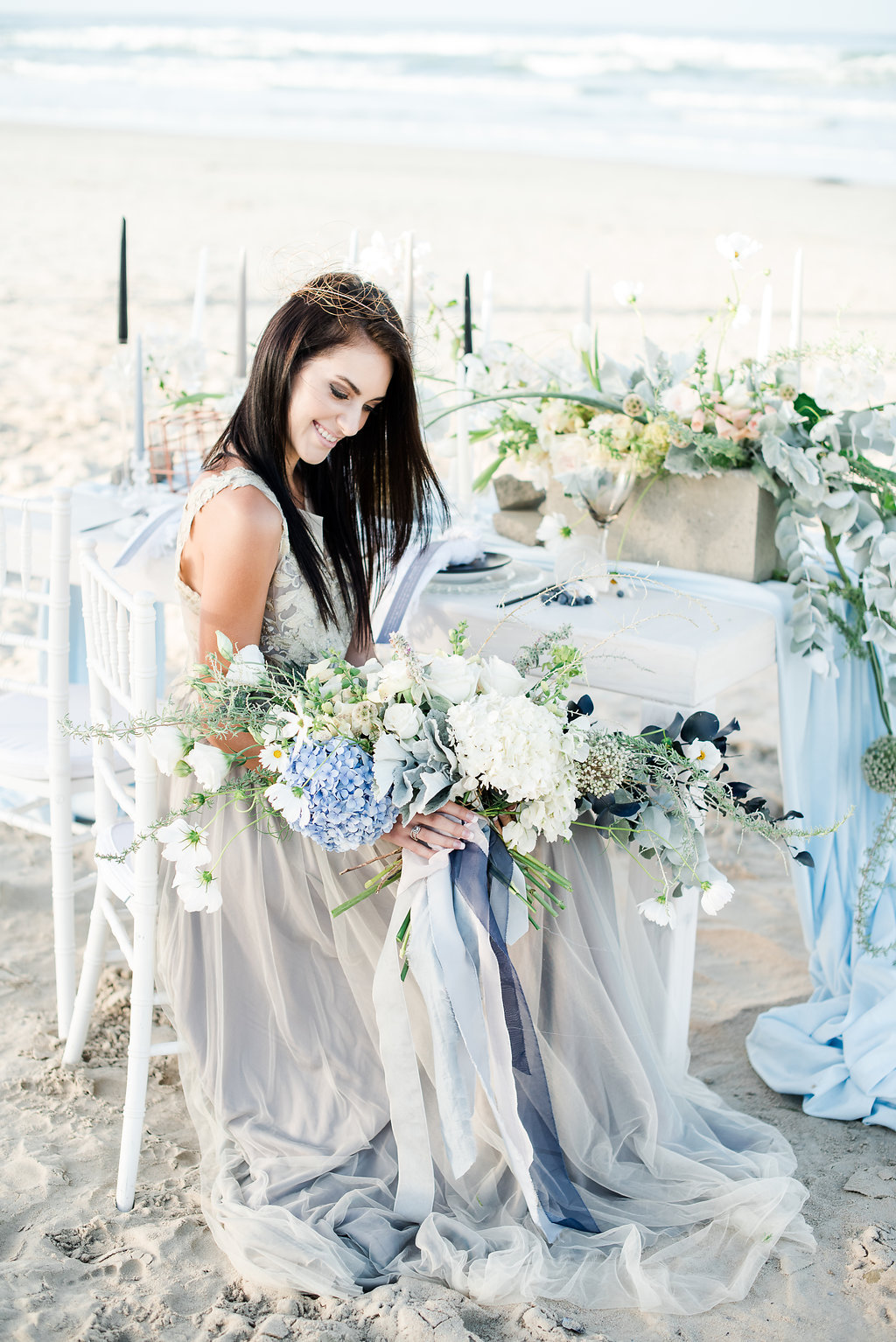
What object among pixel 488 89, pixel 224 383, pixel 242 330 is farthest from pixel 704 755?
pixel 488 89

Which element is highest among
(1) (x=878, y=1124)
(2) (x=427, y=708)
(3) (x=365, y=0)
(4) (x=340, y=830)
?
(3) (x=365, y=0)

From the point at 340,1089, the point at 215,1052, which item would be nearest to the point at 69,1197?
the point at 215,1052

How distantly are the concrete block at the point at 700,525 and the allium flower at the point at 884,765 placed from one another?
1.49ft

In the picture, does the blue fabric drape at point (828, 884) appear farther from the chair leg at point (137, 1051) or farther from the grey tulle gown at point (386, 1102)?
the chair leg at point (137, 1051)

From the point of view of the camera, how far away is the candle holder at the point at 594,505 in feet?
8.10

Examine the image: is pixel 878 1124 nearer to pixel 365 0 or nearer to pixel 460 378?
pixel 460 378

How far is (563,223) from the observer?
1188 centimetres

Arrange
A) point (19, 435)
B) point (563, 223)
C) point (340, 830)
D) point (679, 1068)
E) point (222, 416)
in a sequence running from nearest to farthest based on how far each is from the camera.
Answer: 1. point (340, 830)
2. point (679, 1068)
3. point (222, 416)
4. point (19, 435)
5. point (563, 223)

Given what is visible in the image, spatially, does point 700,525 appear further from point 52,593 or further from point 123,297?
point 123,297

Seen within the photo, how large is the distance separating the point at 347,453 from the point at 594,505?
0.54 m

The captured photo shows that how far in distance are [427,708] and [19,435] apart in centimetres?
501

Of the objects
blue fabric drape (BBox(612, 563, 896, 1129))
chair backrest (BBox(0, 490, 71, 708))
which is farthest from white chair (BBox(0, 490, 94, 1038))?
blue fabric drape (BBox(612, 563, 896, 1129))

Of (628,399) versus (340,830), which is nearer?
(340,830)

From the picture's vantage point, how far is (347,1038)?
209 centimetres
